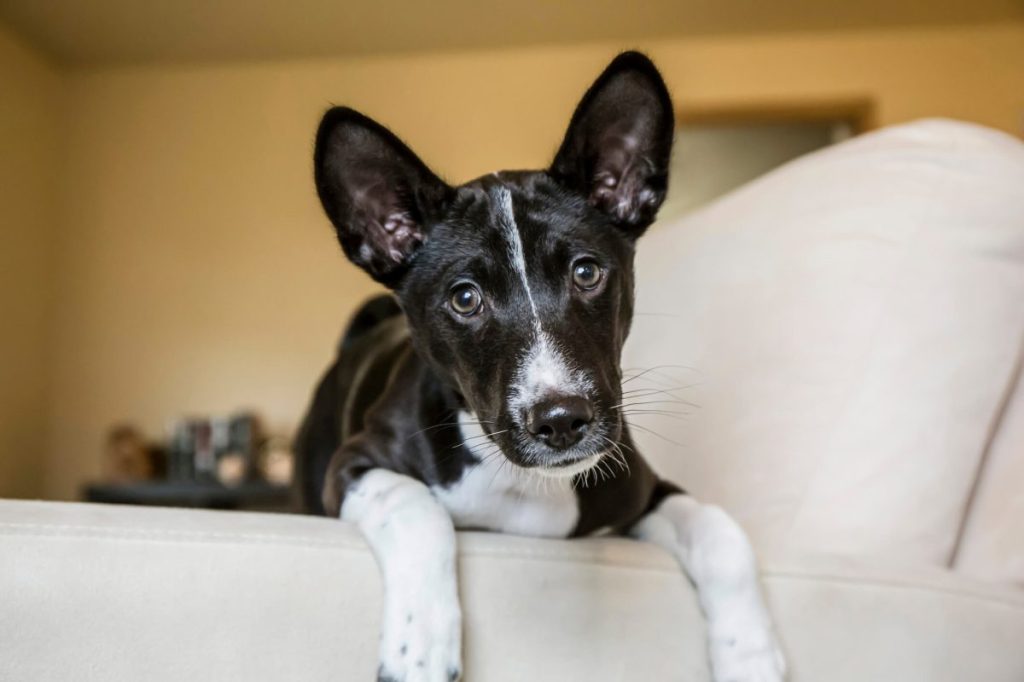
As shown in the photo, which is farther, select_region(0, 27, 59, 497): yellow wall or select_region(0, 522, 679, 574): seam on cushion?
select_region(0, 27, 59, 497): yellow wall

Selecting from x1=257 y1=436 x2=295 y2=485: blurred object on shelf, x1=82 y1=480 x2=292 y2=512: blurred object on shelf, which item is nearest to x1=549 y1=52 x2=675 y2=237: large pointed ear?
x1=82 y1=480 x2=292 y2=512: blurred object on shelf

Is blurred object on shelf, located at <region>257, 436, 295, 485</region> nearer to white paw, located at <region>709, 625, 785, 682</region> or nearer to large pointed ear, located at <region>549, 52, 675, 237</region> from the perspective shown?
large pointed ear, located at <region>549, 52, 675, 237</region>

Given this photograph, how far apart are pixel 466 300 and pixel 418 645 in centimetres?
43

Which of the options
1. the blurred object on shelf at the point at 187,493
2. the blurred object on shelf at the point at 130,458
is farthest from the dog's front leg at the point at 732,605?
the blurred object on shelf at the point at 130,458

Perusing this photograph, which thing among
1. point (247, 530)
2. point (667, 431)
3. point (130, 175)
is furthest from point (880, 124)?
point (247, 530)

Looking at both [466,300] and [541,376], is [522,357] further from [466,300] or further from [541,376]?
[466,300]

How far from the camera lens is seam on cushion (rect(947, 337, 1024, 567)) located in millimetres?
1165

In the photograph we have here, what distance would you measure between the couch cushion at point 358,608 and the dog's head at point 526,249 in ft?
0.46

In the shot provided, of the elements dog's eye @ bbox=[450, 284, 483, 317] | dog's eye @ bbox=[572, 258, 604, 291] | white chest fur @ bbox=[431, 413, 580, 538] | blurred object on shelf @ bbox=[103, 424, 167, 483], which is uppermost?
dog's eye @ bbox=[572, 258, 604, 291]

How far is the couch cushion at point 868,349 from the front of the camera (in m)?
1.15

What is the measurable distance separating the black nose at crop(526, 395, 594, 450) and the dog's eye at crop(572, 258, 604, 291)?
22cm

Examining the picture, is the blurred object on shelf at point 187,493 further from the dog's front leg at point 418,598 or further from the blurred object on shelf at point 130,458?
the dog's front leg at point 418,598

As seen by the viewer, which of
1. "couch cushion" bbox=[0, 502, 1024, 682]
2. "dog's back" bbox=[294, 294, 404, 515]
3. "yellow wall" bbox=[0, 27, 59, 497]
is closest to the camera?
"couch cushion" bbox=[0, 502, 1024, 682]

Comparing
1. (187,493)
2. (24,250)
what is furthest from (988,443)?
(24,250)
